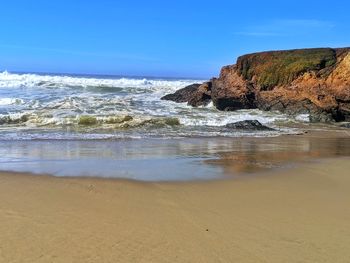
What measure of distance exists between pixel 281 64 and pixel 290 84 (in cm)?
119

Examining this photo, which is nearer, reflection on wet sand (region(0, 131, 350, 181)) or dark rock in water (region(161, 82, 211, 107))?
reflection on wet sand (region(0, 131, 350, 181))

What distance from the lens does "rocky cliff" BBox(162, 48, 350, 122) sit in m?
16.4

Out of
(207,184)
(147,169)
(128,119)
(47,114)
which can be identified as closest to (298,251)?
(207,184)

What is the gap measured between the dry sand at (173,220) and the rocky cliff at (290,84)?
11.0 m

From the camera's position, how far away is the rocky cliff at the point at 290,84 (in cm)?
1644

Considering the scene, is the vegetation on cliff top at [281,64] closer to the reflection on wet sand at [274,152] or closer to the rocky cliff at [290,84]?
the rocky cliff at [290,84]

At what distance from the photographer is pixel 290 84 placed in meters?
18.1

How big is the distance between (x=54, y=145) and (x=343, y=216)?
662 cm

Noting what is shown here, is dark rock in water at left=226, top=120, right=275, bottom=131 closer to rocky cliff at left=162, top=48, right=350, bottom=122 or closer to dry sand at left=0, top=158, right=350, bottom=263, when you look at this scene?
rocky cliff at left=162, top=48, right=350, bottom=122

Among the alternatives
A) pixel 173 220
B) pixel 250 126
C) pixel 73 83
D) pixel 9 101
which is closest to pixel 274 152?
pixel 250 126

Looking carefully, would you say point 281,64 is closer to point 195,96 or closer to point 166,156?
point 195,96

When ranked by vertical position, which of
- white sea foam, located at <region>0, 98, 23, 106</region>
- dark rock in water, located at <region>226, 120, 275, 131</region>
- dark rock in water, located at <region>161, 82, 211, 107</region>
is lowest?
dark rock in water, located at <region>226, 120, 275, 131</region>

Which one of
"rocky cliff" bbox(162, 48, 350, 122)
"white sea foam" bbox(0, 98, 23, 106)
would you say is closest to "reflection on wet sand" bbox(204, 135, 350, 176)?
"rocky cliff" bbox(162, 48, 350, 122)

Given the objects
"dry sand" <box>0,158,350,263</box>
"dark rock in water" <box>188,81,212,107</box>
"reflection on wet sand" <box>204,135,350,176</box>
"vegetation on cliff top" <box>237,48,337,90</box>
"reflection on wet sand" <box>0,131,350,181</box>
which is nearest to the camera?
"dry sand" <box>0,158,350,263</box>
